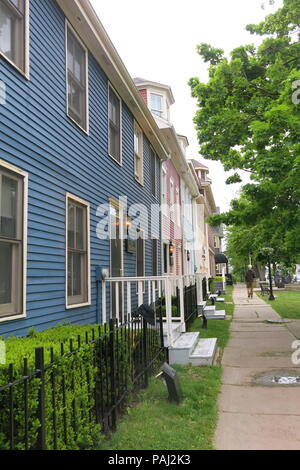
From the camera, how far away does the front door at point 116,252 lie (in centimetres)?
808

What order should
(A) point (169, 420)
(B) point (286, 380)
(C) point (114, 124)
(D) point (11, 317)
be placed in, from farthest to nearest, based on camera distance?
(C) point (114, 124), (B) point (286, 380), (D) point (11, 317), (A) point (169, 420)

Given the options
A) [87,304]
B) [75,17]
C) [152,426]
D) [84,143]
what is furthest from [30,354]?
[75,17]

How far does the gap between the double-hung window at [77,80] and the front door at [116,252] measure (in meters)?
2.11

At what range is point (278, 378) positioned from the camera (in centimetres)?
591

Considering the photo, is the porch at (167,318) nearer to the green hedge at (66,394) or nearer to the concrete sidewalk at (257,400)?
the concrete sidewalk at (257,400)

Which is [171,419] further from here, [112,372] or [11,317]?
[11,317]

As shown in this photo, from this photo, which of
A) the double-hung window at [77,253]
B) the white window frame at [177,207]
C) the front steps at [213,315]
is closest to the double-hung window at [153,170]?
the front steps at [213,315]

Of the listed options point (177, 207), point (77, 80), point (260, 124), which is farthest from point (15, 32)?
point (177, 207)

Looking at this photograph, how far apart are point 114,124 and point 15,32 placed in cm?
398

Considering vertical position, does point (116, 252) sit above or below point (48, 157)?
below

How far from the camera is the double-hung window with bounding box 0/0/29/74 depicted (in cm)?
461

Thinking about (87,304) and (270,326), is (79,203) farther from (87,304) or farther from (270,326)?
(270,326)

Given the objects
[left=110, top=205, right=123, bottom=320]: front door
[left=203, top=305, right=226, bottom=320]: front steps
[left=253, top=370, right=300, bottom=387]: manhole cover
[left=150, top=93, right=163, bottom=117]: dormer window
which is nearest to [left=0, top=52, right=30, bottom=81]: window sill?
[left=110, top=205, right=123, bottom=320]: front door
